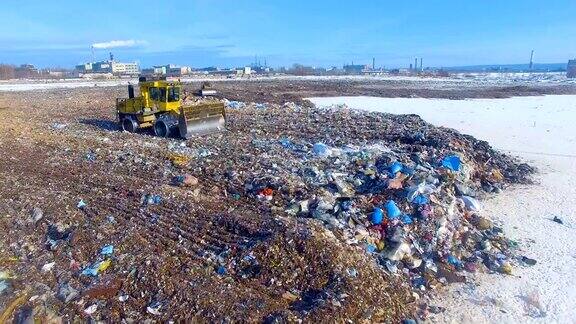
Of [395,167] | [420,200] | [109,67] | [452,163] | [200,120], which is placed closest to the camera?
[420,200]

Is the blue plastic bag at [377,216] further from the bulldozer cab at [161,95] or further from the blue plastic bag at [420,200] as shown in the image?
the bulldozer cab at [161,95]

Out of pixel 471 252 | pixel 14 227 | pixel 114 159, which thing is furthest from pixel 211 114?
pixel 471 252

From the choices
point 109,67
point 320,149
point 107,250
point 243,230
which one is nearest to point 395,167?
point 320,149

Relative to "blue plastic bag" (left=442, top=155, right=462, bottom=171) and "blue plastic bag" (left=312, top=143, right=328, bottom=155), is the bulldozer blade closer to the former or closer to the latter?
"blue plastic bag" (left=312, top=143, right=328, bottom=155)

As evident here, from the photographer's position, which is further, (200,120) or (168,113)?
(168,113)

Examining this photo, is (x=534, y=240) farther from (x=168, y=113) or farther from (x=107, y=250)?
(x=168, y=113)

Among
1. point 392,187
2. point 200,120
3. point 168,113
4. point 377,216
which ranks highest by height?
point 168,113

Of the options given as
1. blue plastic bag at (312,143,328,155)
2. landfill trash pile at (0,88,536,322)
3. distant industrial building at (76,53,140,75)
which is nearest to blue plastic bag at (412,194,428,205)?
landfill trash pile at (0,88,536,322)
